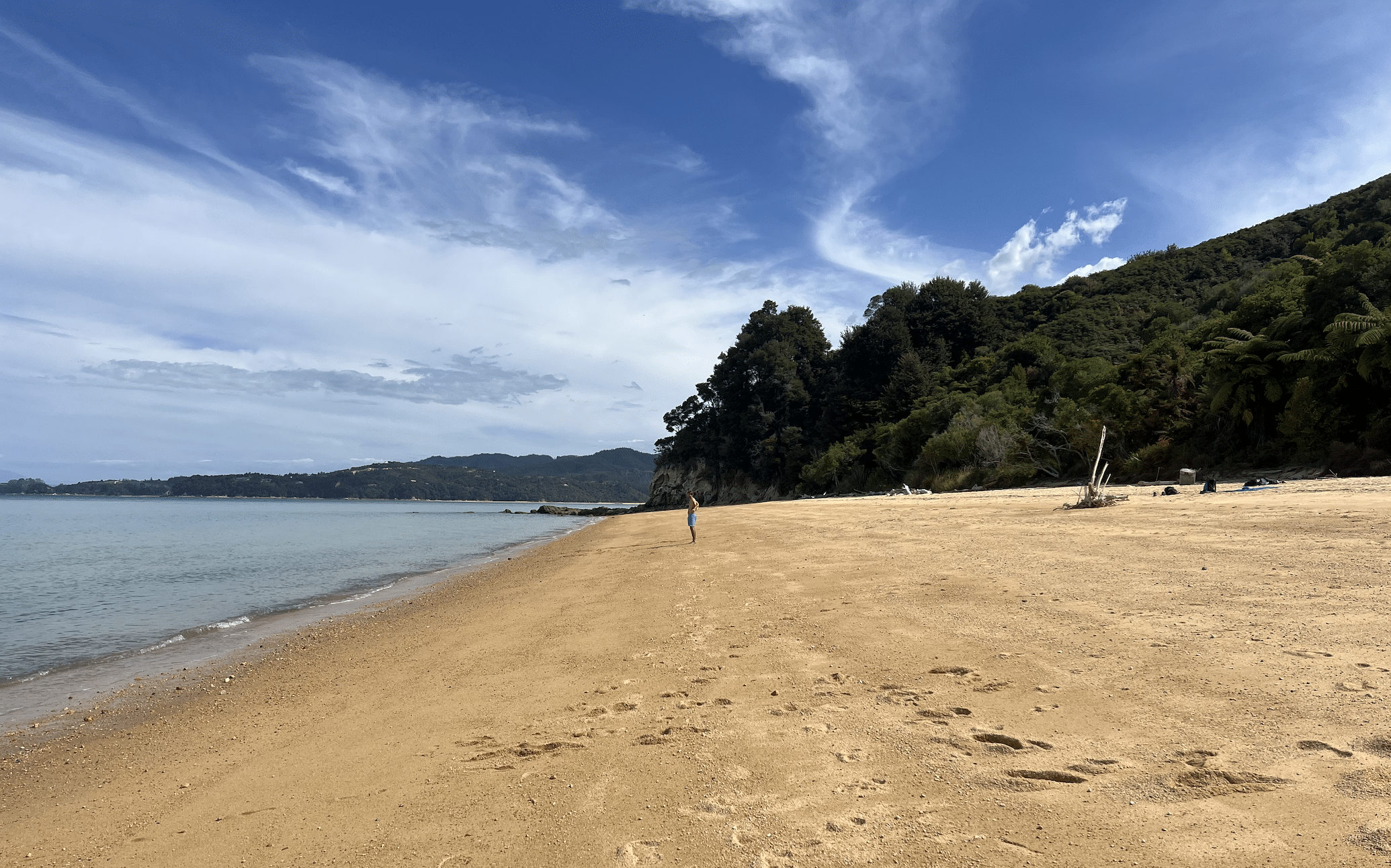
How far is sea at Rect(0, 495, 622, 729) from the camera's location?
334 inches

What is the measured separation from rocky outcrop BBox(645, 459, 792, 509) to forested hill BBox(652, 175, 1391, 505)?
316mm

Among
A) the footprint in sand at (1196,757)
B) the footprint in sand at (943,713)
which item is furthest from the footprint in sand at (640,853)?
the footprint in sand at (1196,757)

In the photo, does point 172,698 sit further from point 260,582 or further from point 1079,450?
point 1079,450

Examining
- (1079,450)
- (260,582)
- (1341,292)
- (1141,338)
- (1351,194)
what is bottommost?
(260,582)

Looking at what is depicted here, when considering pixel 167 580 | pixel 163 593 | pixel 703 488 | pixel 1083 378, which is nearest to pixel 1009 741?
pixel 163 593

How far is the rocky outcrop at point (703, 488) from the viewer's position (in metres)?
69.7

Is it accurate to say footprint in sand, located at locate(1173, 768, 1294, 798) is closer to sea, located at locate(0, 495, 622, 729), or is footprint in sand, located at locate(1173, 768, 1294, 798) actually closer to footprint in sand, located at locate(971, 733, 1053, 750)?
footprint in sand, located at locate(971, 733, 1053, 750)

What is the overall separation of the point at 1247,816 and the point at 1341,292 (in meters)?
29.1

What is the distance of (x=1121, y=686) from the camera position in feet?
13.7

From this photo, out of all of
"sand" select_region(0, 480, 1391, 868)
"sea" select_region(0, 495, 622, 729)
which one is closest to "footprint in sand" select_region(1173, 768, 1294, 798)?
"sand" select_region(0, 480, 1391, 868)

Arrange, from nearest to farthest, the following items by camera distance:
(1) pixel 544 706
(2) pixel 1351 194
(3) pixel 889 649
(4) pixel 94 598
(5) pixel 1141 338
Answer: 1. (1) pixel 544 706
2. (3) pixel 889 649
3. (4) pixel 94 598
4. (5) pixel 1141 338
5. (2) pixel 1351 194

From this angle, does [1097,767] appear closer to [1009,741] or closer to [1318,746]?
[1009,741]

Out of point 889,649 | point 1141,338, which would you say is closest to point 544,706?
point 889,649

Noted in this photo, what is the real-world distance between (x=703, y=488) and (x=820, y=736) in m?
73.3
